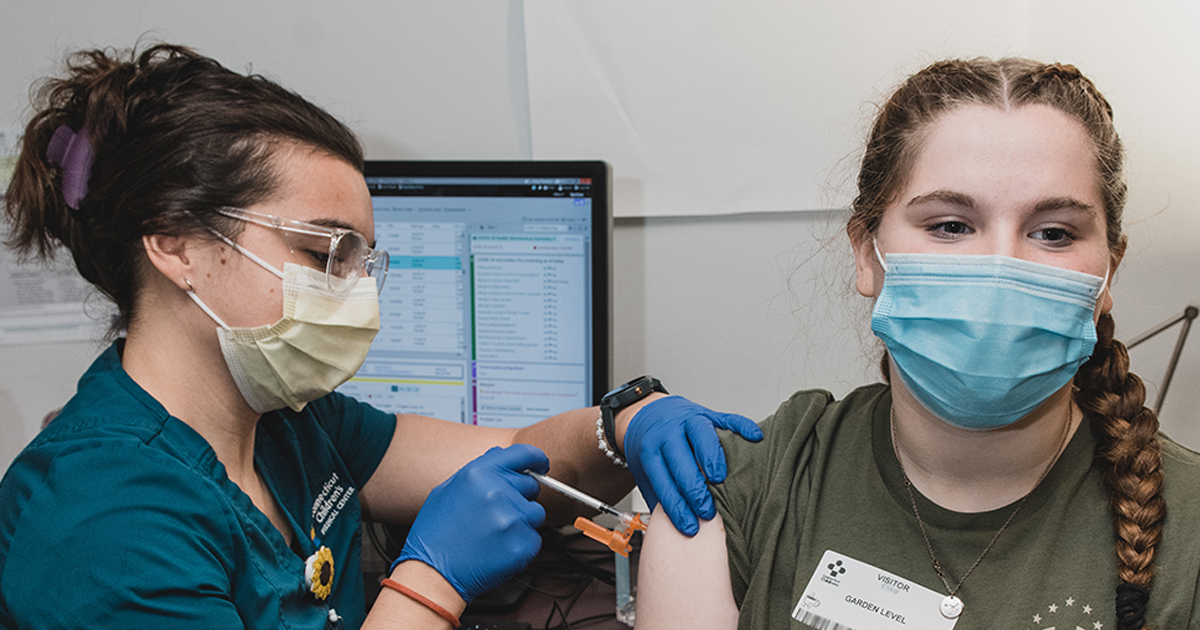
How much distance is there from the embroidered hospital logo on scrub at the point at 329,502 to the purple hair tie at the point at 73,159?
1.77 feet

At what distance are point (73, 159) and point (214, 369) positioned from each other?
0.33 metres

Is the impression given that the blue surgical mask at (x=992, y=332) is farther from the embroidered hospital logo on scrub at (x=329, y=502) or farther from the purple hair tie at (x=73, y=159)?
the purple hair tie at (x=73, y=159)

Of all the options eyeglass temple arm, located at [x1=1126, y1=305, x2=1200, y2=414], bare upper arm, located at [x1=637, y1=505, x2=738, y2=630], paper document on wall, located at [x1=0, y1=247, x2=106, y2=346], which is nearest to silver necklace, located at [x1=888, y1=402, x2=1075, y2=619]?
bare upper arm, located at [x1=637, y1=505, x2=738, y2=630]

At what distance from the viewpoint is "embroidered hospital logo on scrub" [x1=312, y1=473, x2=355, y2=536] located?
122 cm

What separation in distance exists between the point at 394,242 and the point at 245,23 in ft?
2.02

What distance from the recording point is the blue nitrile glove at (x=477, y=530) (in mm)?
1063

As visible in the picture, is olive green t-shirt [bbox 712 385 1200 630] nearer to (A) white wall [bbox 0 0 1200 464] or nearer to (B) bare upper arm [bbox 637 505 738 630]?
(B) bare upper arm [bbox 637 505 738 630]

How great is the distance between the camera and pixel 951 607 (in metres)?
0.85

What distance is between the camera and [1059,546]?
87 centimetres

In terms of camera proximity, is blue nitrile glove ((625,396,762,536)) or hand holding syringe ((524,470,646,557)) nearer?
blue nitrile glove ((625,396,762,536))

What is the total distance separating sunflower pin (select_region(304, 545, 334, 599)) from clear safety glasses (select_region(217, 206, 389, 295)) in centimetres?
39

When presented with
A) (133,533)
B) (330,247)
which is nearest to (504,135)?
(330,247)

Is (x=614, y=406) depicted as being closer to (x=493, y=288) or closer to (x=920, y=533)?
(x=493, y=288)

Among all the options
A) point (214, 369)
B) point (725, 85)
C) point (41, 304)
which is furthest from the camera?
point (41, 304)
